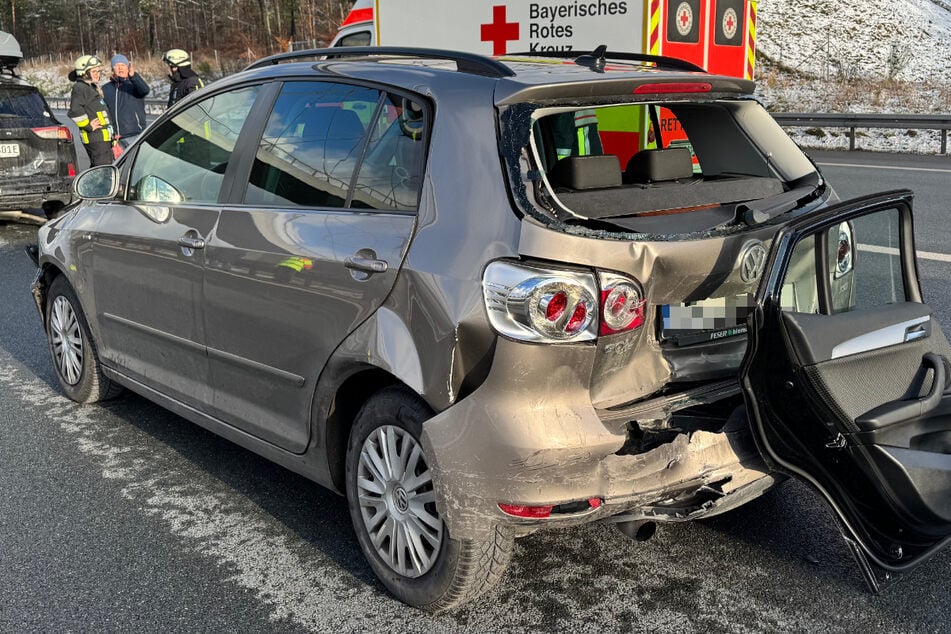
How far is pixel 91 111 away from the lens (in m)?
12.0

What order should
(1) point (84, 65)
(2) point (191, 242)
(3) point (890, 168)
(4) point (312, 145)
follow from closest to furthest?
(4) point (312, 145), (2) point (191, 242), (1) point (84, 65), (3) point (890, 168)

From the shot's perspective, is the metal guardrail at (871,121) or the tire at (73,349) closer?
the tire at (73,349)

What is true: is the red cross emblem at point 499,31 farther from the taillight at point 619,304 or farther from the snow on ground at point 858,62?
the snow on ground at point 858,62

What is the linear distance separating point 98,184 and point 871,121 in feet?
51.0

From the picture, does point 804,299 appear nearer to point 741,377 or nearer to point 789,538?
point 741,377

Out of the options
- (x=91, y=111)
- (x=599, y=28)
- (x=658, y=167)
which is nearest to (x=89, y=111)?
(x=91, y=111)

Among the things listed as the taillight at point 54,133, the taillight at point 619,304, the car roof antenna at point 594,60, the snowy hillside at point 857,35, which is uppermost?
the snowy hillside at point 857,35

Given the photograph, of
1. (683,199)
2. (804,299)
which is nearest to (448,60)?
(683,199)

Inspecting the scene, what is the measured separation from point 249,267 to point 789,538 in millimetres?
2247

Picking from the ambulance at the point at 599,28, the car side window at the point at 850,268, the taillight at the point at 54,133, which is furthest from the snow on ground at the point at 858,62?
the car side window at the point at 850,268

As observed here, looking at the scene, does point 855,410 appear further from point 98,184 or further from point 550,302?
point 98,184

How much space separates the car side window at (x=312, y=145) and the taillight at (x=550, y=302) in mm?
858

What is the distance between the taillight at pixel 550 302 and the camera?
107 inches

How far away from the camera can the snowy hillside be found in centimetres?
3297
